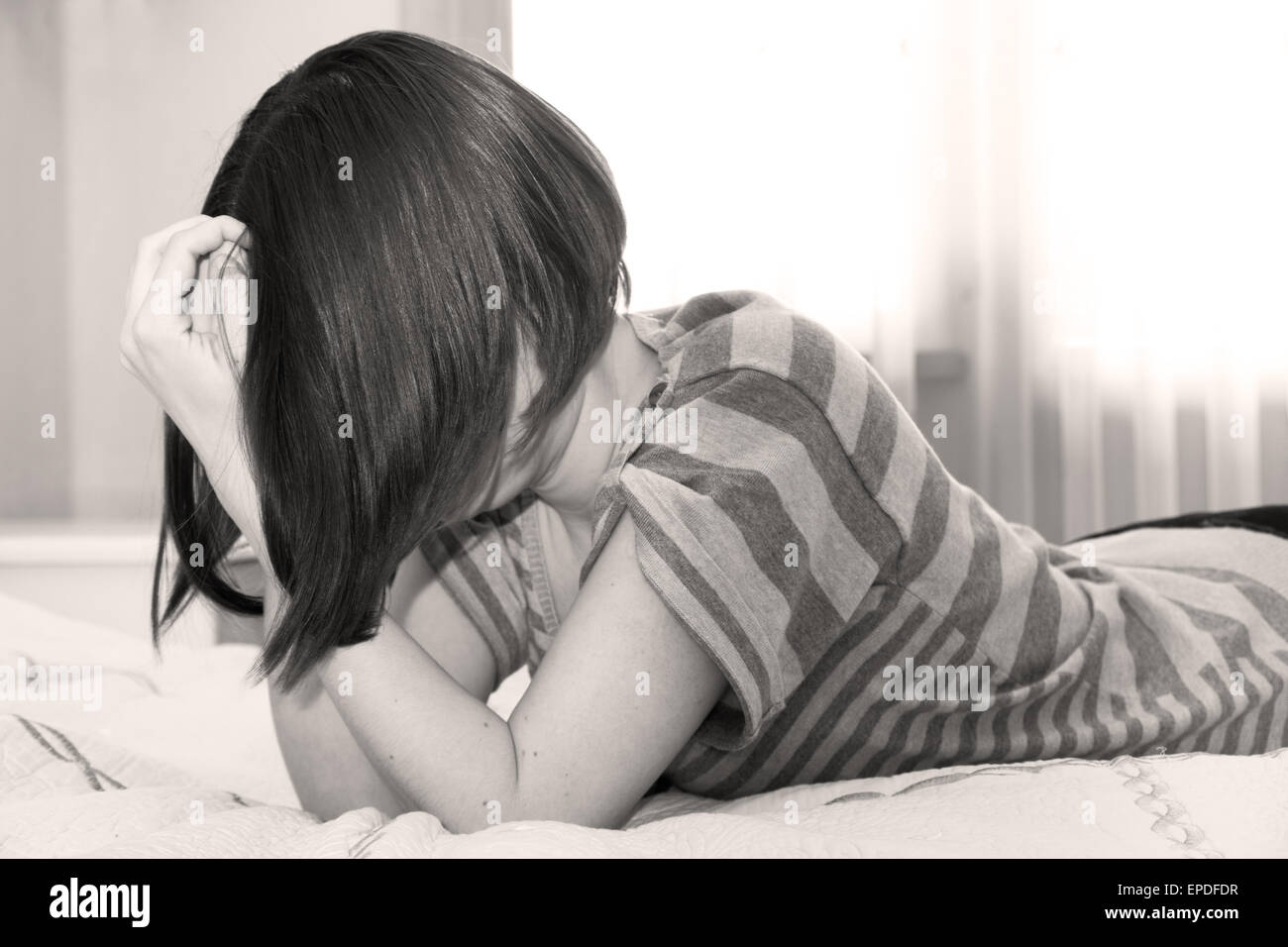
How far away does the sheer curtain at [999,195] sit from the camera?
193 centimetres

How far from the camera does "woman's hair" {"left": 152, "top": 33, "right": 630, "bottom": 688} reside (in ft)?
1.86

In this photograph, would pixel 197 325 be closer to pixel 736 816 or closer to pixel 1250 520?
pixel 736 816

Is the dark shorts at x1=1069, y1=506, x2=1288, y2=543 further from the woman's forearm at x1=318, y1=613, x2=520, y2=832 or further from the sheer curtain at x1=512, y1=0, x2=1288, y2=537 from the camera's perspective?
the sheer curtain at x1=512, y1=0, x2=1288, y2=537

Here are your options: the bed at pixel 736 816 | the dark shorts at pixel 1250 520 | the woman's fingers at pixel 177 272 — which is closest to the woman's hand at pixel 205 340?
the woman's fingers at pixel 177 272

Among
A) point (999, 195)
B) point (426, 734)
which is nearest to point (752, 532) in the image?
point (426, 734)

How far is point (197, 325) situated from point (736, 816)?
0.42 m

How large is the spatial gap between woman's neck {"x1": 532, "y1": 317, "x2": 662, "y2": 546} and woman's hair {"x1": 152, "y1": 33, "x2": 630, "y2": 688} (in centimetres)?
8

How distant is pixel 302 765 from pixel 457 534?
0.69 ft

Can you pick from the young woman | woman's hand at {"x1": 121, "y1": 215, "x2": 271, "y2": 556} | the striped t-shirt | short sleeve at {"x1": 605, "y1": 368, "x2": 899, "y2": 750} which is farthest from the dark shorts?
woman's hand at {"x1": 121, "y1": 215, "x2": 271, "y2": 556}

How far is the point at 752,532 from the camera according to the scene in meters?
0.60

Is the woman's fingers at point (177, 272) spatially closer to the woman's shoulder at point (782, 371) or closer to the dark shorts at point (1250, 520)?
the woman's shoulder at point (782, 371)

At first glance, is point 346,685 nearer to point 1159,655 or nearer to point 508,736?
point 508,736

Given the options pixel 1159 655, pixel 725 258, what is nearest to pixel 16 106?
pixel 725 258
